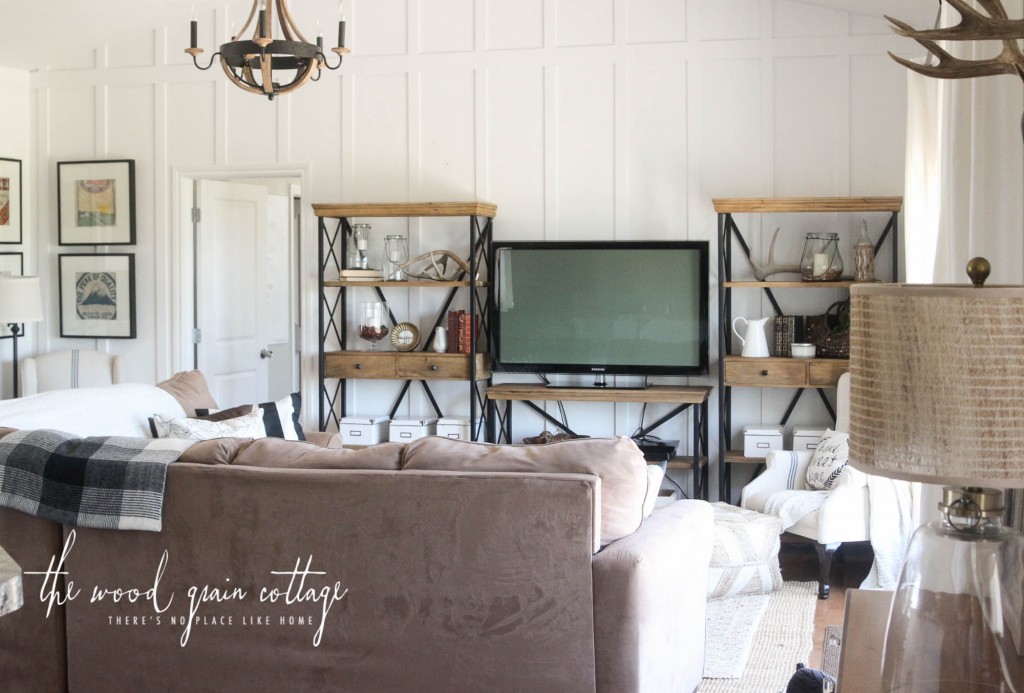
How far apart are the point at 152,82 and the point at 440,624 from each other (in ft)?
16.8

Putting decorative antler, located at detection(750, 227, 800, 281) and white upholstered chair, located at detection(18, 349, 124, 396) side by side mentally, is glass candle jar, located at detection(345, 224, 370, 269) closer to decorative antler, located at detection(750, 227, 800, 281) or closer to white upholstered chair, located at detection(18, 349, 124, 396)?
white upholstered chair, located at detection(18, 349, 124, 396)

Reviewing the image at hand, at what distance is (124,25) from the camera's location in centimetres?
665

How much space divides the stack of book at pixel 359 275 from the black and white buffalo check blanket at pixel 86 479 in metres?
3.35

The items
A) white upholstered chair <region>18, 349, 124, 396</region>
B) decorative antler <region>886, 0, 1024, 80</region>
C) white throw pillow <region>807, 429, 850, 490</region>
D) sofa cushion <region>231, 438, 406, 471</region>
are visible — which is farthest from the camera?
white upholstered chair <region>18, 349, 124, 396</region>

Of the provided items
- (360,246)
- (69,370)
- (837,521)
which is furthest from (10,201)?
(837,521)

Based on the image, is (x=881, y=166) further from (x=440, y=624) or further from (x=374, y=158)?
(x=440, y=624)

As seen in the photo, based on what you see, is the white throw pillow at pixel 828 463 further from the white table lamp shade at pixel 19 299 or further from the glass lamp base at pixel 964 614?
the white table lamp shade at pixel 19 299

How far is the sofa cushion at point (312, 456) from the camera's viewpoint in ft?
9.53

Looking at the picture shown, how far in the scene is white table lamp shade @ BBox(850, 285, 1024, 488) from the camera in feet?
4.14

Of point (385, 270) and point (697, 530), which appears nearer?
point (697, 530)

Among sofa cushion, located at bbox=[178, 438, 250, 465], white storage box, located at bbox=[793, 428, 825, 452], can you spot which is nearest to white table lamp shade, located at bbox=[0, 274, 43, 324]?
sofa cushion, located at bbox=[178, 438, 250, 465]

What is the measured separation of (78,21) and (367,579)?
491 centimetres

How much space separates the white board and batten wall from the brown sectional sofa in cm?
347

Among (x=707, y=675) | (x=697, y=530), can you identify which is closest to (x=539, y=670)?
(x=697, y=530)
